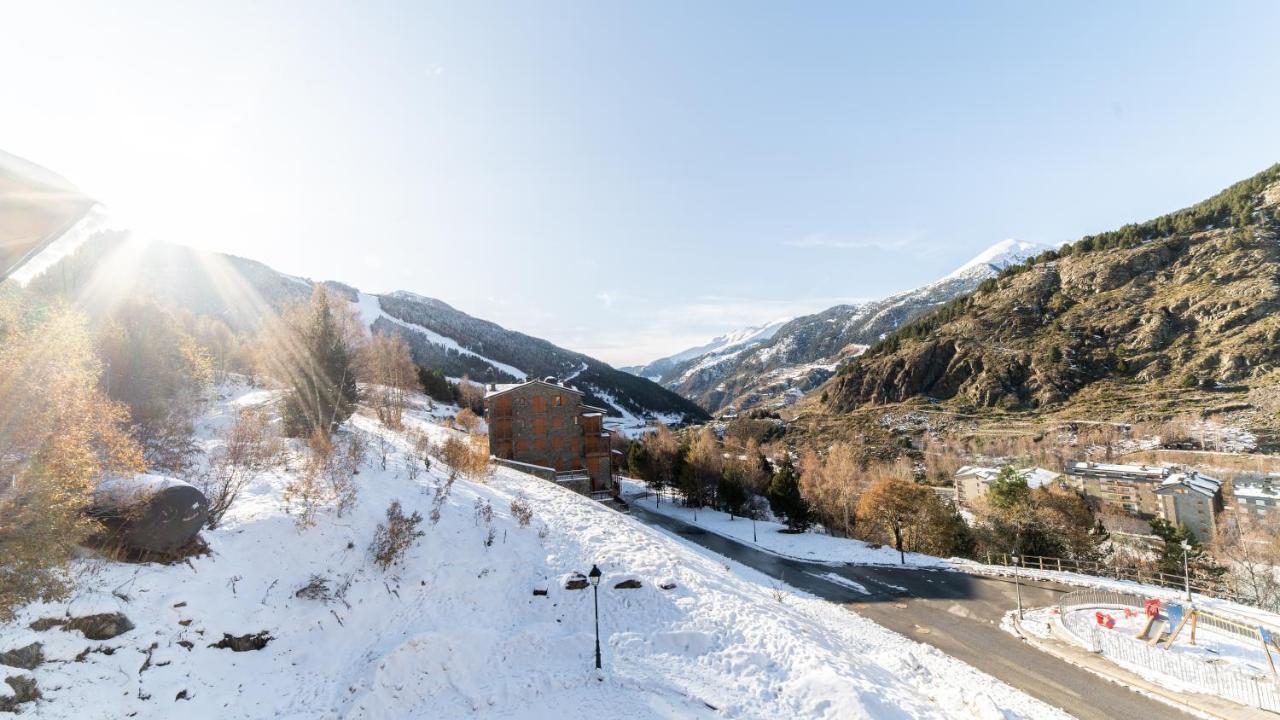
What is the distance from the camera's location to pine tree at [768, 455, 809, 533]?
47656 millimetres

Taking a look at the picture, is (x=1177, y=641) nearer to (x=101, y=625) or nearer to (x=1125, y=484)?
(x=101, y=625)

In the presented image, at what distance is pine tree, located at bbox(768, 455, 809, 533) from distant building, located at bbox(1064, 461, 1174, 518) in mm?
40630

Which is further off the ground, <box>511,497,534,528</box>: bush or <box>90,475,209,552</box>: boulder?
<box>90,475,209,552</box>: boulder

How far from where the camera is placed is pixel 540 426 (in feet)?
131

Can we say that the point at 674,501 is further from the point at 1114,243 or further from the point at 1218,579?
the point at 1114,243

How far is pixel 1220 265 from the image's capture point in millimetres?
96125

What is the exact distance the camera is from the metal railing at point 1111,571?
29.1 meters

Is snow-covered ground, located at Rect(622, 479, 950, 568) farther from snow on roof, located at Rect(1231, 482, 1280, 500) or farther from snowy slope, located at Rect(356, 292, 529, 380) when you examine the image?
snowy slope, located at Rect(356, 292, 529, 380)

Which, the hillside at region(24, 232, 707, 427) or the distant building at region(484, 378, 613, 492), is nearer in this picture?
the distant building at region(484, 378, 613, 492)

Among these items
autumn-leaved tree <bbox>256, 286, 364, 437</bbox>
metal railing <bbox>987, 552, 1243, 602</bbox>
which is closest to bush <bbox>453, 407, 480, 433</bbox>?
autumn-leaved tree <bbox>256, 286, 364, 437</bbox>

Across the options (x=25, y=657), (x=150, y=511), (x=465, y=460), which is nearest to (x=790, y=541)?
(x=465, y=460)

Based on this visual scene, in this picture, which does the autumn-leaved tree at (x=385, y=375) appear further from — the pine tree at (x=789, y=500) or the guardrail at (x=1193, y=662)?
the guardrail at (x=1193, y=662)

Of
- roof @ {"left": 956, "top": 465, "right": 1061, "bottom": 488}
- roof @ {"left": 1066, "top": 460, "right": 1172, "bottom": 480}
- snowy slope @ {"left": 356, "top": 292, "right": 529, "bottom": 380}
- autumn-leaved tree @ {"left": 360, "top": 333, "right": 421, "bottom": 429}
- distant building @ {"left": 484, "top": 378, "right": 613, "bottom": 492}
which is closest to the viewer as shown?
autumn-leaved tree @ {"left": 360, "top": 333, "right": 421, "bottom": 429}

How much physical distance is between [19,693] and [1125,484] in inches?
3442
